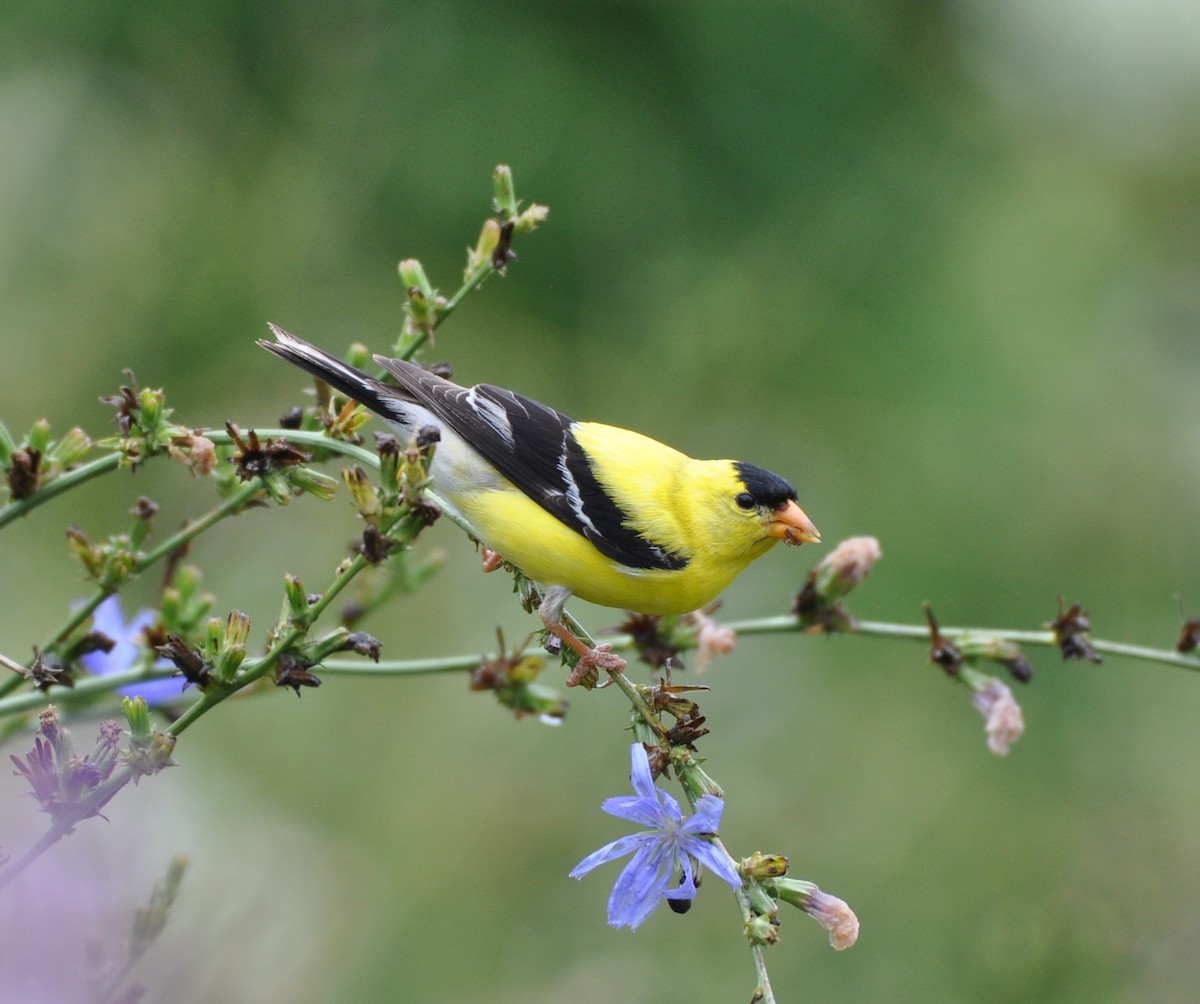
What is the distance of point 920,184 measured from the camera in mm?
5418

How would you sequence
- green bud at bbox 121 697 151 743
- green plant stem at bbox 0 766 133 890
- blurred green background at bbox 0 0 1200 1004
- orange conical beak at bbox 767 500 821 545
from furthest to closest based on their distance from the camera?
blurred green background at bbox 0 0 1200 1004, orange conical beak at bbox 767 500 821 545, green bud at bbox 121 697 151 743, green plant stem at bbox 0 766 133 890

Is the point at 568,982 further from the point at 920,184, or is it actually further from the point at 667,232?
the point at 920,184

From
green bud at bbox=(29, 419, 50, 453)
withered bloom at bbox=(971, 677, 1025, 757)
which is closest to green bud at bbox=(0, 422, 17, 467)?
green bud at bbox=(29, 419, 50, 453)

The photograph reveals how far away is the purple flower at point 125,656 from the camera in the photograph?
5.78 feet

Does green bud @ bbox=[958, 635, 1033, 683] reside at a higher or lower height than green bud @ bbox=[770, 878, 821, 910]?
higher

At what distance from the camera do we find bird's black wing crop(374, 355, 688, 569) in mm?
2258

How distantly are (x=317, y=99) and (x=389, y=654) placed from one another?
226 cm

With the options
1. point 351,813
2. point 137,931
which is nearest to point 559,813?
point 351,813

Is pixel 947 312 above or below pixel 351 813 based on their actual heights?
above

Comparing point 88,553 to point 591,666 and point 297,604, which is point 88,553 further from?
point 591,666

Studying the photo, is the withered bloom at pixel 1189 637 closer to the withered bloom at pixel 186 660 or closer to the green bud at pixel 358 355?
the green bud at pixel 358 355

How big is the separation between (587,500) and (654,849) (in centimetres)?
103

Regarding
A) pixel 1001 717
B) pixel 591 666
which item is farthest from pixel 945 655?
pixel 591 666

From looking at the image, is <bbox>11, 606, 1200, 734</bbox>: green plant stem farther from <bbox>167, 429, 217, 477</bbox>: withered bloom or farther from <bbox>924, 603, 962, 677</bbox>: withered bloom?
<bbox>167, 429, 217, 477</bbox>: withered bloom
